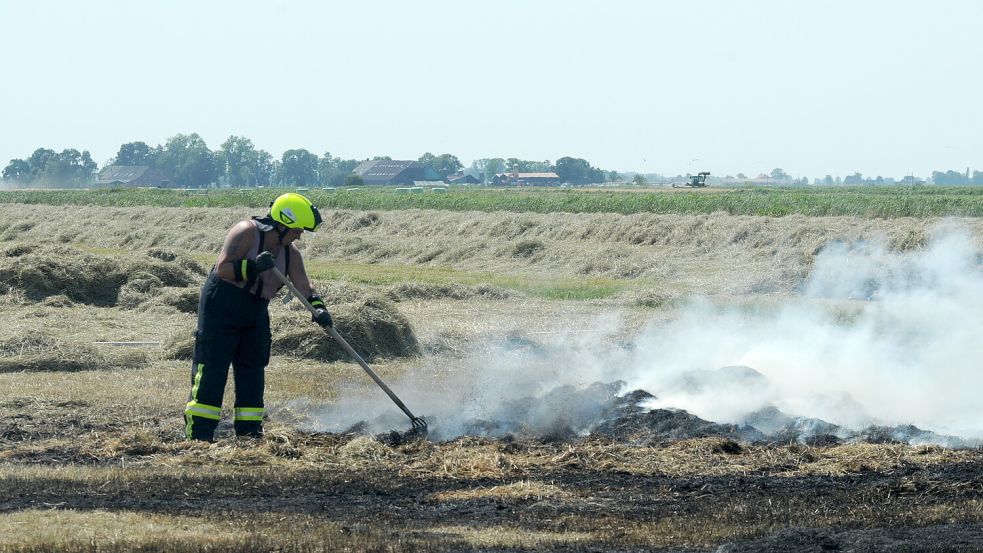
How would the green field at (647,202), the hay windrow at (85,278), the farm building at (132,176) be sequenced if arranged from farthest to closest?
1. the farm building at (132,176)
2. the green field at (647,202)
3. the hay windrow at (85,278)

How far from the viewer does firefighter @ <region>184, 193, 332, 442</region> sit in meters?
9.56

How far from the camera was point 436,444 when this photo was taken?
399 inches

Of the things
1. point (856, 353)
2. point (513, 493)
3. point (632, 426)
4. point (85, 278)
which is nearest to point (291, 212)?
point (513, 493)

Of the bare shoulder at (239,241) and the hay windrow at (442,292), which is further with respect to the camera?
the hay windrow at (442,292)

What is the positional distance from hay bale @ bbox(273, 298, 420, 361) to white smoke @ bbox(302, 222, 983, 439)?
2.10 ft

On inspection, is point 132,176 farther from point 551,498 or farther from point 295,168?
point 551,498

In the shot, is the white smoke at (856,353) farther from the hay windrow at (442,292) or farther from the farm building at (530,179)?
the farm building at (530,179)

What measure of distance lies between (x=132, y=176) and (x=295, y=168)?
1971 cm

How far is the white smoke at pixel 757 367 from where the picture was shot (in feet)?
38.0

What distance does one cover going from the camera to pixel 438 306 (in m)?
22.1

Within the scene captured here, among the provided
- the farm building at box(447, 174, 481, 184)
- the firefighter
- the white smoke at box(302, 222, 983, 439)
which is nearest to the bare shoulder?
the firefighter

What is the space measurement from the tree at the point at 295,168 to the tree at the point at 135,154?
54.8 feet

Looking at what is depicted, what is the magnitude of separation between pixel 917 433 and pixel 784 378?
3066 mm

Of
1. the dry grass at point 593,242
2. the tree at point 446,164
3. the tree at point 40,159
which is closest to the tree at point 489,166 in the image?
the tree at point 446,164
